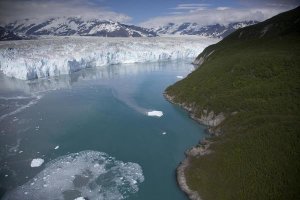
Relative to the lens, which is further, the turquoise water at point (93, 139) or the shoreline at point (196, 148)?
the turquoise water at point (93, 139)

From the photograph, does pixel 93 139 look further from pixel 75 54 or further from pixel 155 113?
pixel 75 54

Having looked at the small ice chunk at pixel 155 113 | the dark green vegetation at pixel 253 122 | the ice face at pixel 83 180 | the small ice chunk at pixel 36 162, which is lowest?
the ice face at pixel 83 180

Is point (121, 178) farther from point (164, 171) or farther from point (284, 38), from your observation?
point (284, 38)

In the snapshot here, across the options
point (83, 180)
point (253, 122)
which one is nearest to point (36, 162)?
point (83, 180)

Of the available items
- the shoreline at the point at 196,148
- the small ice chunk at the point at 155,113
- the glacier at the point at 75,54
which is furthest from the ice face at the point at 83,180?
the glacier at the point at 75,54

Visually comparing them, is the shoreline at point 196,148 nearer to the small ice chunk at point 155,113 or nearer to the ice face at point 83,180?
the ice face at point 83,180

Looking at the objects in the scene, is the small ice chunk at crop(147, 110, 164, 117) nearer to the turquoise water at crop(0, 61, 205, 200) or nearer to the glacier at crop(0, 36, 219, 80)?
the turquoise water at crop(0, 61, 205, 200)

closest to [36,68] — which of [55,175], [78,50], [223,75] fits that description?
[78,50]
